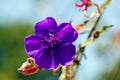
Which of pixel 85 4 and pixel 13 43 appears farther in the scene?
pixel 13 43

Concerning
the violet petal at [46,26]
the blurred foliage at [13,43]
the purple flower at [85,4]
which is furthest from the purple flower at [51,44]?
the blurred foliage at [13,43]

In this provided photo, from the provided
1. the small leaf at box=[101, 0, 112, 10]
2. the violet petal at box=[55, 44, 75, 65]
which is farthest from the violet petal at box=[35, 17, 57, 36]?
the small leaf at box=[101, 0, 112, 10]

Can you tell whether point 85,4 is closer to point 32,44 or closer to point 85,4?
point 85,4

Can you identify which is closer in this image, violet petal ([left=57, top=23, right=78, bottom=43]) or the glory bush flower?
violet petal ([left=57, top=23, right=78, bottom=43])

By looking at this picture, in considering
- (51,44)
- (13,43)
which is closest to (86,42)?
(51,44)

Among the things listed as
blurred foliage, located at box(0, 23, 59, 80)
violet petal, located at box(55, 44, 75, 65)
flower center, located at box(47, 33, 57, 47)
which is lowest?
blurred foliage, located at box(0, 23, 59, 80)

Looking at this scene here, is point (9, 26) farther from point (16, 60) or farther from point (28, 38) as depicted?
point (28, 38)

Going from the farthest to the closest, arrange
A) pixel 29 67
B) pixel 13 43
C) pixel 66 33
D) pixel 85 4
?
1. pixel 13 43
2. pixel 85 4
3. pixel 66 33
4. pixel 29 67

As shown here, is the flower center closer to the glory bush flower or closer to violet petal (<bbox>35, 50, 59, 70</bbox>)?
violet petal (<bbox>35, 50, 59, 70</bbox>)

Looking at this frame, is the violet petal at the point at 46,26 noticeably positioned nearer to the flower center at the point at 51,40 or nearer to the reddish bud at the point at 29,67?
the flower center at the point at 51,40

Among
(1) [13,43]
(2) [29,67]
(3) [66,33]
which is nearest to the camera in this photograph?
(2) [29,67]
